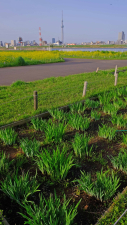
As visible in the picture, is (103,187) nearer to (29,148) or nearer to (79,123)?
(29,148)

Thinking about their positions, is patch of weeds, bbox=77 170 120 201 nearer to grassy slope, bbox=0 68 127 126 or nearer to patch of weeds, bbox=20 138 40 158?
patch of weeds, bbox=20 138 40 158

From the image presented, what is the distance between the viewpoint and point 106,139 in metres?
4.15

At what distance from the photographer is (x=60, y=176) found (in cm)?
288

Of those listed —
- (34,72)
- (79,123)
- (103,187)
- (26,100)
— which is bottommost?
(103,187)

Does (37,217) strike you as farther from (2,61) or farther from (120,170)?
(2,61)

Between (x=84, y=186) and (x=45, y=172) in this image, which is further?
(x=45, y=172)

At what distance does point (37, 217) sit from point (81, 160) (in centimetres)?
160

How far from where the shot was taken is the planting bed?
87.6 inches

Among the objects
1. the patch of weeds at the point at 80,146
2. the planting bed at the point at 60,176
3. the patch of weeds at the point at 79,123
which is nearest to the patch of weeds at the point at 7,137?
the planting bed at the point at 60,176

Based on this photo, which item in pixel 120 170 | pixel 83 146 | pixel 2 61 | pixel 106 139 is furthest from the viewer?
pixel 2 61

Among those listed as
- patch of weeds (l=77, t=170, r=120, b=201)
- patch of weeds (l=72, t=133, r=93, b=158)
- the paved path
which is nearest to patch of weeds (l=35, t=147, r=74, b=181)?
patch of weeds (l=77, t=170, r=120, b=201)

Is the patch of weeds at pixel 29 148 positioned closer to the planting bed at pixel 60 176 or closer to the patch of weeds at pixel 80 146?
the planting bed at pixel 60 176

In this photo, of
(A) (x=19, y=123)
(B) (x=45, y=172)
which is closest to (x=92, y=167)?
(B) (x=45, y=172)

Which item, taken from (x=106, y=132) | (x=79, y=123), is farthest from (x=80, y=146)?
(x=79, y=123)
